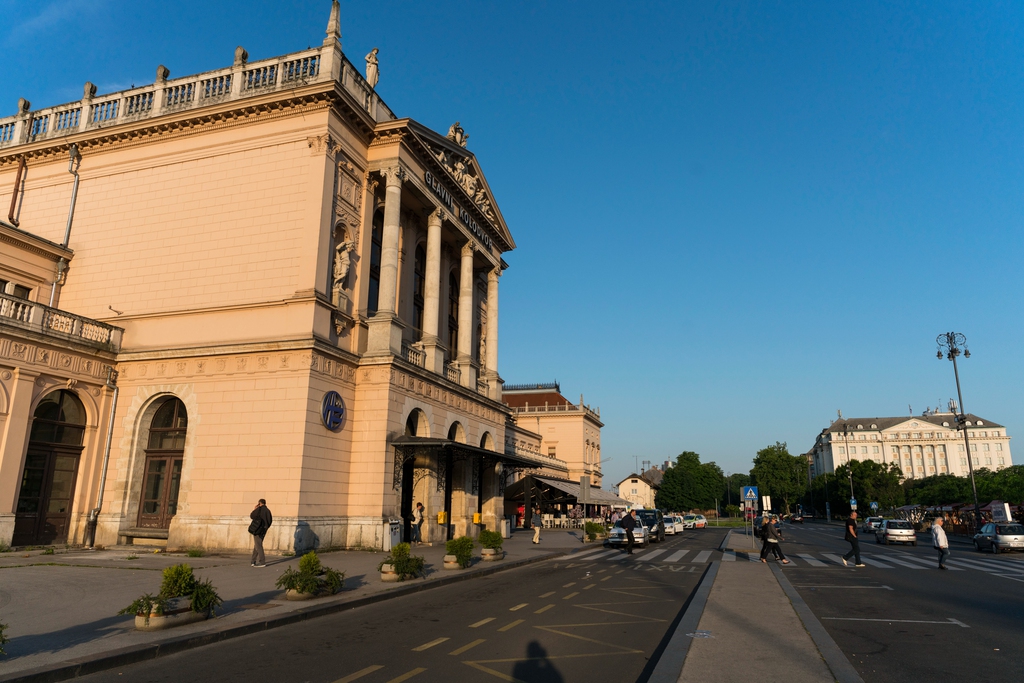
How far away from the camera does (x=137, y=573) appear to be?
52.2 ft

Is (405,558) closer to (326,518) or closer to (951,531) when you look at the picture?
(326,518)

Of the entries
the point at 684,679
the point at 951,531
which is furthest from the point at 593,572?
the point at 951,531

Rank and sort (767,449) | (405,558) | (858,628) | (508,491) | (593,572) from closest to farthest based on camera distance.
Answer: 1. (858,628)
2. (405,558)
3. (593,572)
4. (508,491)
5. (767,449)

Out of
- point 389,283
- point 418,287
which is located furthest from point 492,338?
point 389,283

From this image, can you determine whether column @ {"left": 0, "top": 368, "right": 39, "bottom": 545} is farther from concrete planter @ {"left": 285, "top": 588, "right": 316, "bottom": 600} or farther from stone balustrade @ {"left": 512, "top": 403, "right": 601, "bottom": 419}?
stone balustrade @ {"left": 512, "top": 403, "right": 601, "bottom": 419}

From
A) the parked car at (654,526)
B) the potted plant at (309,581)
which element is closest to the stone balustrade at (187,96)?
the potted plant at (309,581)

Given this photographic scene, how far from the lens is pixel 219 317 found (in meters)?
24.2

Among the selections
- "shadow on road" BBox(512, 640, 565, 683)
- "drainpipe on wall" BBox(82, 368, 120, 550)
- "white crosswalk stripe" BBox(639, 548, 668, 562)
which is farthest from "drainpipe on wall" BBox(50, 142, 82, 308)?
"shadow on road" BBox(512, 640, 565, 683)

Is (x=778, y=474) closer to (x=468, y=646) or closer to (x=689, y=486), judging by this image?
(x=689, y=486)

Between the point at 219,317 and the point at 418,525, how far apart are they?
1177 centimetres

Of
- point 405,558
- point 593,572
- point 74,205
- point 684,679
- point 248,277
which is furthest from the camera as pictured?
point 74,205

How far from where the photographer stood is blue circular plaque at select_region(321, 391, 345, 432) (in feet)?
75.4

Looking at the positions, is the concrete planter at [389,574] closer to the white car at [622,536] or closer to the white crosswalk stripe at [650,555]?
the white crosswalk stripe at [650,555]

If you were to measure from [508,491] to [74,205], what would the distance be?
1114 inches
